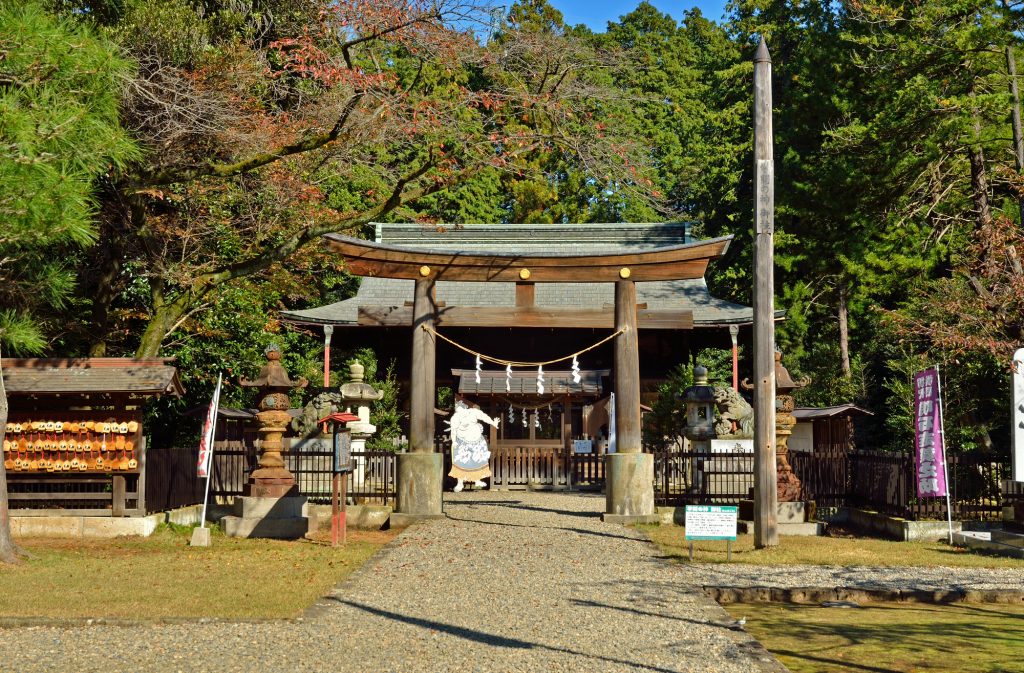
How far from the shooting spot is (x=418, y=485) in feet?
52.0

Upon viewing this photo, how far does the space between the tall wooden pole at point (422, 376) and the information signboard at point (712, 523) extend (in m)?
5.75

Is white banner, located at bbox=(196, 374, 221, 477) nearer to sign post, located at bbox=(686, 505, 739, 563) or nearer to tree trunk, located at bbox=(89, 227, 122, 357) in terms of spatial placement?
tree trunk, located at bbox=(89, 227, 122, 357)

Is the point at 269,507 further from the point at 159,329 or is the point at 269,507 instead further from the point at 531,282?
the point at 531,282

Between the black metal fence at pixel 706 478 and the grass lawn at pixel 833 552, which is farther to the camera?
the black metal fence at pixel 706 478

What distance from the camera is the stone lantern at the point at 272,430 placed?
619 inches

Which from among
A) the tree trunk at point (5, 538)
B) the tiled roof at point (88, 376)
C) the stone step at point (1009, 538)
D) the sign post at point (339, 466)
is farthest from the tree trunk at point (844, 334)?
the tree trunk at point (5, 538)

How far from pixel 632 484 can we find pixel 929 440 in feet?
14.7

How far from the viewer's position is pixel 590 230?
104ft

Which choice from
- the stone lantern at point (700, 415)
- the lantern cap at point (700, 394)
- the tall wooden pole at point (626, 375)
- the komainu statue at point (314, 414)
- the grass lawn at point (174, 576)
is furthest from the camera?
the komainu statue at point (314, 414)

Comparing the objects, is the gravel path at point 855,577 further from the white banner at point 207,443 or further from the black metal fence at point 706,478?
the white banner at point 207,443

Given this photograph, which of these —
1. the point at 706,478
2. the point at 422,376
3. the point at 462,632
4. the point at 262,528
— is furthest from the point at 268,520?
the point at 462,632

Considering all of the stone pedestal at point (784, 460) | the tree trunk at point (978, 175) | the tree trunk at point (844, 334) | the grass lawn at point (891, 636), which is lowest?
the grass lawn at point (891, 636)

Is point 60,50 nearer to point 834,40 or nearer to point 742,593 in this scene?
point 742,593

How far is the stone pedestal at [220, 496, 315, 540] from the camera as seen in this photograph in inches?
590
